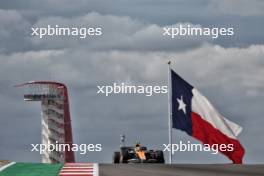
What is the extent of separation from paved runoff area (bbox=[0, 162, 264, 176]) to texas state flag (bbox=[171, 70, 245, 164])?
2.06 meters

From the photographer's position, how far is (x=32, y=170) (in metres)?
29.2

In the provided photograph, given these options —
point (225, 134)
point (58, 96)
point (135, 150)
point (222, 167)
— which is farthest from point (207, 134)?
point (58, 96)

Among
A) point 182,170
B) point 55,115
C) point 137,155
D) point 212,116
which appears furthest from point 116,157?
point 55,115

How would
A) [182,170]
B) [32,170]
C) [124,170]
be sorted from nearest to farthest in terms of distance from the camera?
[32,170], [124,170], [182,170]

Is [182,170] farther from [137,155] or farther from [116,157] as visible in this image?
[137,155]

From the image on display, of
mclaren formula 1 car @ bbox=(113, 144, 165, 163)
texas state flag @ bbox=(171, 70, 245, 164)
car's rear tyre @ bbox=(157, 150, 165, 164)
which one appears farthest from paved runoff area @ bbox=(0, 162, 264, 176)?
mclaren formula 1 car @ bbox=(113, 144, 165, 163)

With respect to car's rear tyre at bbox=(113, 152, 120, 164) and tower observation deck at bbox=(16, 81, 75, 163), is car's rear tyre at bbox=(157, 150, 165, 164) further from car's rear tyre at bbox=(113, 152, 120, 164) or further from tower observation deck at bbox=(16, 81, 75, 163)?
tower observation deck at bbox=(16, 81, 75, 163)

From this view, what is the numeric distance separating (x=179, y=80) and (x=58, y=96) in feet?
448

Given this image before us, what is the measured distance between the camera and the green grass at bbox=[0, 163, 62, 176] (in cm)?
2789

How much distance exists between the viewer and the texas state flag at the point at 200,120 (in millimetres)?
35188

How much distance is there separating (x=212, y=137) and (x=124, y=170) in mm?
7400

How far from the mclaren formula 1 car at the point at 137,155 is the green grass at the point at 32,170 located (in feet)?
34.6

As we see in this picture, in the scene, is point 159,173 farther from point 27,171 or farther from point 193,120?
point 193,120

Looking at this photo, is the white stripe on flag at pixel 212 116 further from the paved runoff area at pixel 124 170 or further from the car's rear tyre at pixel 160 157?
the car's rear tyre at pixel 160 157
